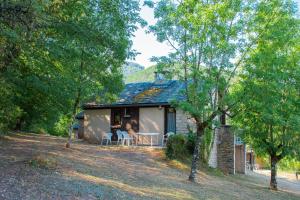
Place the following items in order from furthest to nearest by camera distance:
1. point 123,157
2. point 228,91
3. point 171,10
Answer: point 123,157
point 228,91
point 171,10

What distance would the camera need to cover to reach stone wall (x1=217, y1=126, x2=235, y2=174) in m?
25.3

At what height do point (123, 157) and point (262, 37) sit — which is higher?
point (262, 37)

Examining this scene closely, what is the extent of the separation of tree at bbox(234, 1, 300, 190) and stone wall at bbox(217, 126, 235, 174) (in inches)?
173

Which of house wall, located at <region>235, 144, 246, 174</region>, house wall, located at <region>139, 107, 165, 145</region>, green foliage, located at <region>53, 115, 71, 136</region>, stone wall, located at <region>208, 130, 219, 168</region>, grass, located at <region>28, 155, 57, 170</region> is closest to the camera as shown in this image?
grass, located at <region>28, 155, 57, 170</region>

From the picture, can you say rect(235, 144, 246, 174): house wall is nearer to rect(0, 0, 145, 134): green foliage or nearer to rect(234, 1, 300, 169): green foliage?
rect(234, 1, 300, 169): green foliage

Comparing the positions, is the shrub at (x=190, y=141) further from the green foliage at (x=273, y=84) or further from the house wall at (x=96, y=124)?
the house wall at (x=96, y=124)

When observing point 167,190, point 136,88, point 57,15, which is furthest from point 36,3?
point 136,88

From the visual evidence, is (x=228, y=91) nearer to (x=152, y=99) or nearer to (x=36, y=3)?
(x=152, y=99)

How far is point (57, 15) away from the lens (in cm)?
1159

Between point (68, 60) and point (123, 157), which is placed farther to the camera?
point (123, 157)

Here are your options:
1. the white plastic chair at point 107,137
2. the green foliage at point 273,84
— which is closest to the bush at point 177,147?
the green foliage at point 273,84

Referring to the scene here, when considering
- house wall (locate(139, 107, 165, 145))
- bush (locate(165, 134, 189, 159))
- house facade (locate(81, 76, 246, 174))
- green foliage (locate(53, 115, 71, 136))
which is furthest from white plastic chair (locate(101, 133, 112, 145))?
green foliage (locate(53, 115, 71, 136))

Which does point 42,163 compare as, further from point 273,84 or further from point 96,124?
point 96,124

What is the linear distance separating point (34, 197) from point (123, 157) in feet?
32.1
